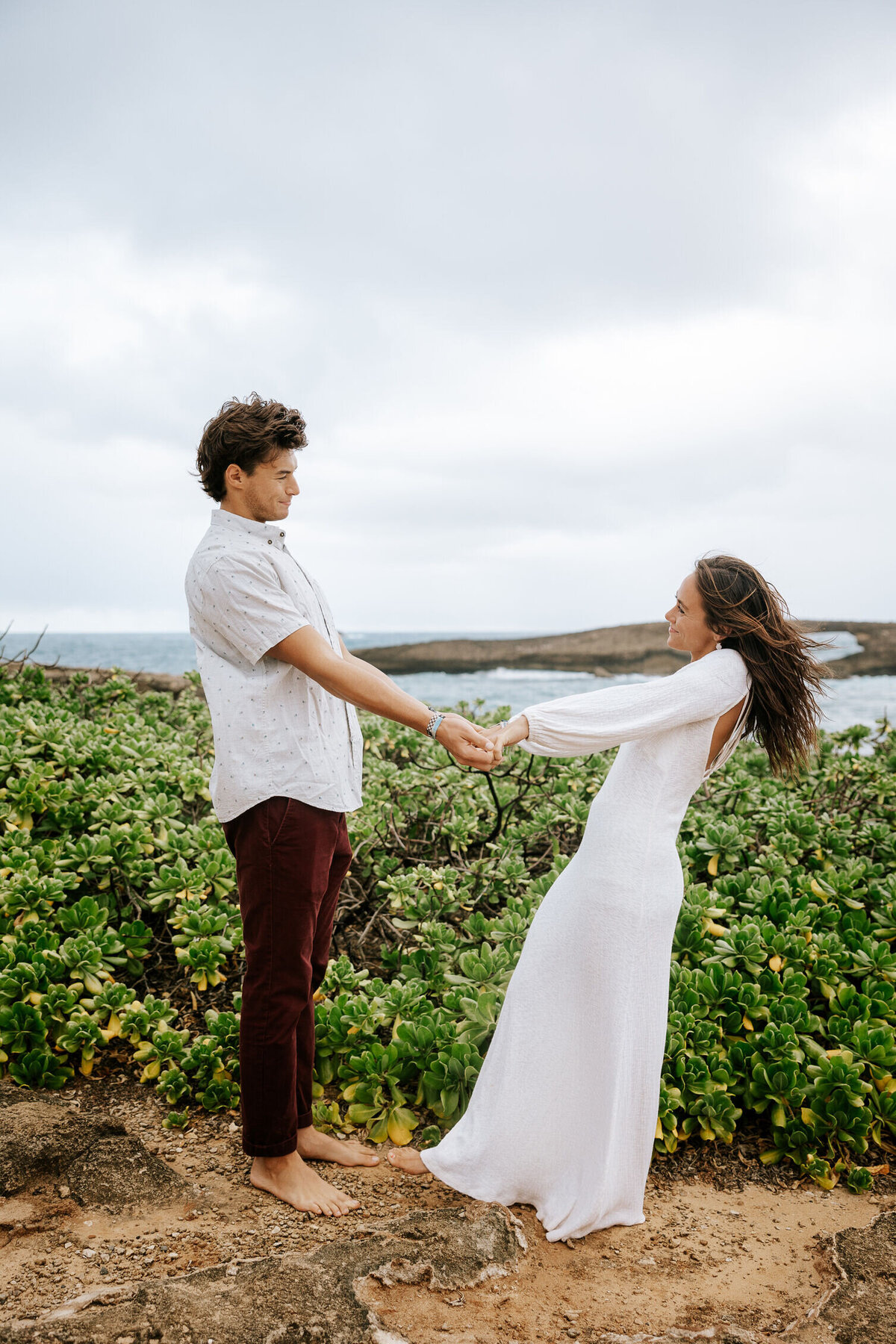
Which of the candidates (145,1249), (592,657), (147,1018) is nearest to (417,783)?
(147,1018)

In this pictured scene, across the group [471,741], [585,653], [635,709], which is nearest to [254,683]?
[471,741]

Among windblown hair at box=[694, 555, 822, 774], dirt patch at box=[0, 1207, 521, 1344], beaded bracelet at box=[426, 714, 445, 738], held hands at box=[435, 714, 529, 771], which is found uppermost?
windblown hair at box=[694, 555, 822, 774]

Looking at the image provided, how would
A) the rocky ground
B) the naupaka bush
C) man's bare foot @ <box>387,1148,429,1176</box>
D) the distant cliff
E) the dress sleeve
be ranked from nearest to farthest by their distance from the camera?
the rocky ground → the dress sleeve → man's bare foot @ <box>387,1148,429,1176</box> → the naupaka bush → the distant cliff

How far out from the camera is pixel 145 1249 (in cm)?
242

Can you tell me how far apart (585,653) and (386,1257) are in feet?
32.8

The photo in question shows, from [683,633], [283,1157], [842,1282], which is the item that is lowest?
[842,1282]

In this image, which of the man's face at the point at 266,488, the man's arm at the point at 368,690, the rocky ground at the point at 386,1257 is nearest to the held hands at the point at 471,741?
the man's arm at the point at 368,690

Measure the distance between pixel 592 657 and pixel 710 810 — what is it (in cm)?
689

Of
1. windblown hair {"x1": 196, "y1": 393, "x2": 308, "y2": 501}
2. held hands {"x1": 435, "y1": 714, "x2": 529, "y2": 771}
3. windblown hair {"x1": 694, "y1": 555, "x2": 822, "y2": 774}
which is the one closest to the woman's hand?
held hands {"x1": 435, "y1": 714, "x2": 529, "y2": 771}

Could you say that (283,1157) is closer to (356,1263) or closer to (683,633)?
(356,1263)

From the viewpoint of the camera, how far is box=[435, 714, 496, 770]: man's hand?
272 centimetres

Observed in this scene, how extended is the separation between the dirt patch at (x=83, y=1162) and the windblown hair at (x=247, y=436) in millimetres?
2078

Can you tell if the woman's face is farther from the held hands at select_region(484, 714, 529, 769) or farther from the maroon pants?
the maroon pants

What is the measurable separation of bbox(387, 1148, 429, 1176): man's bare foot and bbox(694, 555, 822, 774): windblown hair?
5.54ft
